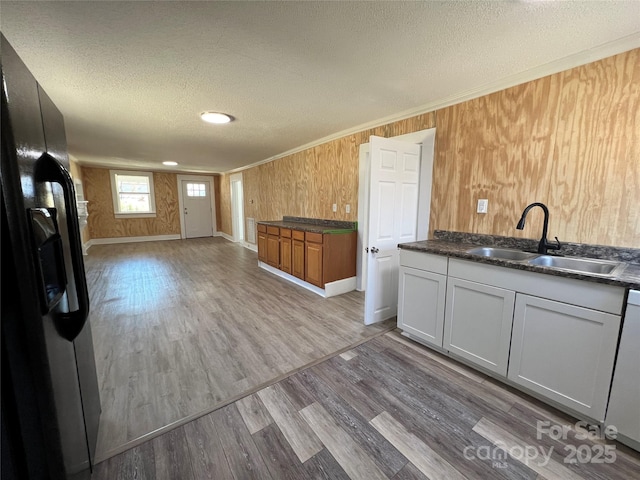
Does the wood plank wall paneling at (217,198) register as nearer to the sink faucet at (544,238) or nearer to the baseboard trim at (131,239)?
the baseboard trim at (131,239)

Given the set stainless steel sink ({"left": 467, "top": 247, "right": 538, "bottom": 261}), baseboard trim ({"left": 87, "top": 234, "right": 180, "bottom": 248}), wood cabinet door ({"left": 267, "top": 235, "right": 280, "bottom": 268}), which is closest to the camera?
stainless steel sink ({"left": 467, "top": 247, "right": 538, "bottom": 261})

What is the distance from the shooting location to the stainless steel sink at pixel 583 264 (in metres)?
1.61

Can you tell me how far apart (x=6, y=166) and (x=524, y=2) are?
7.10 ft

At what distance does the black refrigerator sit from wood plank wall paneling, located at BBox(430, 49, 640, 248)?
2.73m

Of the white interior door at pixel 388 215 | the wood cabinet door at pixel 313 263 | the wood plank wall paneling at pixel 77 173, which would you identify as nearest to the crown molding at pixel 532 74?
the white interior door at pixel 388 215

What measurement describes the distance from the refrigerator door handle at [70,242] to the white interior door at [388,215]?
2.02m

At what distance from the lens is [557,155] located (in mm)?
1890

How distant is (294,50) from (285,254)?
2898 mm

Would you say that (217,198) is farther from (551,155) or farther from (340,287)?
(551,155)

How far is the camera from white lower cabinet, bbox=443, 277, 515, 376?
174 centimetres

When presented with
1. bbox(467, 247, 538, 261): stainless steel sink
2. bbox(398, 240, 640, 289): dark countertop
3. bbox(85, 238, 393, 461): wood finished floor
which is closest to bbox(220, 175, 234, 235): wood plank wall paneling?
bbox(85, 238, 393, 461): wood finished floor

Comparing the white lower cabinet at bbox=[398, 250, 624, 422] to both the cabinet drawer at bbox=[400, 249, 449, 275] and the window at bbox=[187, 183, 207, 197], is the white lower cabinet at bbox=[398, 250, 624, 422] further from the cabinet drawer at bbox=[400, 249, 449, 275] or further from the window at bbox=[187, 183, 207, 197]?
the window at bbox=[187, 183, 207, 197]

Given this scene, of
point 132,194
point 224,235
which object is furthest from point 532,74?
point 132,194

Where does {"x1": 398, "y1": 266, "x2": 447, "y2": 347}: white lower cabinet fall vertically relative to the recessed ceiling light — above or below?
below
